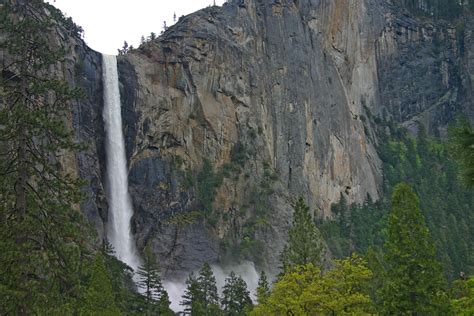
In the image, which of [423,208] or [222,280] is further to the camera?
[423,208]

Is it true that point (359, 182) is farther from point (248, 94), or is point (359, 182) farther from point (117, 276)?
point (117, 276)

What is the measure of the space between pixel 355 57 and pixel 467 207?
33.4m

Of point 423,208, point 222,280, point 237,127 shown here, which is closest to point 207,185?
point 237,127

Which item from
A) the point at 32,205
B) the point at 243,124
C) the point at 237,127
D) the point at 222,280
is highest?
the point at 243,124

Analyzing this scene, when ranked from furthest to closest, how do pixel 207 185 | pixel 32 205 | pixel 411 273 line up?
pixel 207 185, pixel 411 273, pixel 32 205

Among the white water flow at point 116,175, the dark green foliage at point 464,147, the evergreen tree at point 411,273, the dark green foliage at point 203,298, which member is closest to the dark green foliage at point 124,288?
the dark green foliage at point 203,298

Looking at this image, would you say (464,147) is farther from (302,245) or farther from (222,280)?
(222,280)

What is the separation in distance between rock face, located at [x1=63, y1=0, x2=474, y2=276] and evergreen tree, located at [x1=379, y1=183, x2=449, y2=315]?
45.3 metres

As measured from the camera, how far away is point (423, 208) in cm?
10294

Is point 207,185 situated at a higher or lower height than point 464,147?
higher

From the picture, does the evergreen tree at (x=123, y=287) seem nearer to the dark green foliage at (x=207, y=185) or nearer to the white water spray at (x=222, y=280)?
the white water spray at (x=222, y=280)

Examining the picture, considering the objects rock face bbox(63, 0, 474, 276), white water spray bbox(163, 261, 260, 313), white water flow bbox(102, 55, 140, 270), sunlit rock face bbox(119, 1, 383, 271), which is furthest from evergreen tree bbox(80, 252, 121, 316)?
sunlit rock face bbox(119, 1, 383, 271)

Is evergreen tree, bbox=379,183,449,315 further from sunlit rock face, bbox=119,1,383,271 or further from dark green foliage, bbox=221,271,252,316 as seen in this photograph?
sunlit rock face, bbox=119,1,383,271

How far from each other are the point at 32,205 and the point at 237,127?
69586 millimetres
